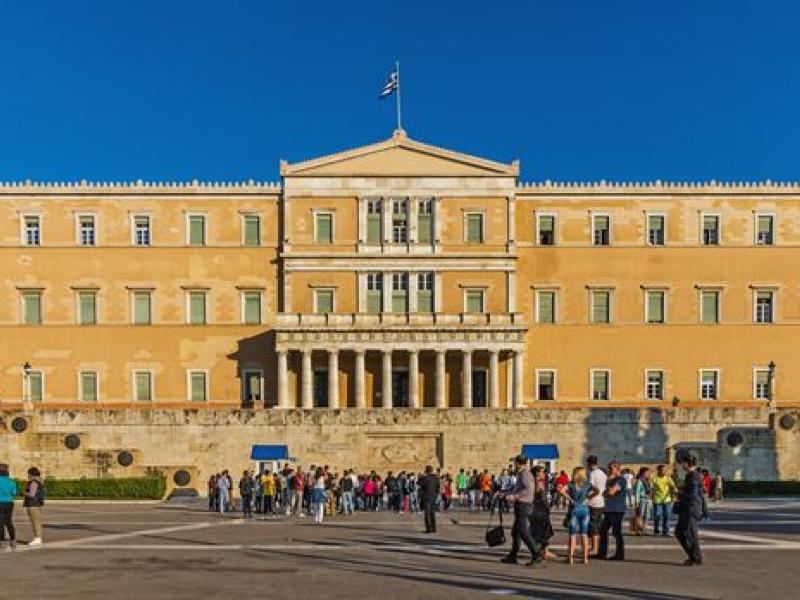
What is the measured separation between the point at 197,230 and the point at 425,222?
45.6 ft

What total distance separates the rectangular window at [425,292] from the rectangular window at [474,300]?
2098 millimetres

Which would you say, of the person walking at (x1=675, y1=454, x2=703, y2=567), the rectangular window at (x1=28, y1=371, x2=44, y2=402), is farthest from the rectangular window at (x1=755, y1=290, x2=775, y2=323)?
the rectangular window at (x1=28, y1=371, x2=44, y2=402)

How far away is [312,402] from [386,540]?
33210mm

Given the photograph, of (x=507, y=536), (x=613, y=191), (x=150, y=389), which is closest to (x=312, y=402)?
(x=150, y=389)

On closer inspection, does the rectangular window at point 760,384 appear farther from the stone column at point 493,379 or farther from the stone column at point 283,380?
the stone column at point 283,380

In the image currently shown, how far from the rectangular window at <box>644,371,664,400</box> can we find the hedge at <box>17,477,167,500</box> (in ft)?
102

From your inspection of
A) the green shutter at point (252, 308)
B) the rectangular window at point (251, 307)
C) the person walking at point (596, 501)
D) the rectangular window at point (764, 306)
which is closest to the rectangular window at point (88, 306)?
the rectangular window at point (251, 307)

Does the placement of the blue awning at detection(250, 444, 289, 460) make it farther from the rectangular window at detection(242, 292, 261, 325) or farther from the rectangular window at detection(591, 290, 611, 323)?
the rectangular window at detection(591, 290, 611, 323)

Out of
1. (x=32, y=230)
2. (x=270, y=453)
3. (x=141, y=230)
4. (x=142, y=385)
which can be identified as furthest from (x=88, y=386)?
(x=270, y=453)

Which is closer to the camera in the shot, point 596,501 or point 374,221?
point 596,501

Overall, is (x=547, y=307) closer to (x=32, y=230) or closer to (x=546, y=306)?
(x=546, y=306)

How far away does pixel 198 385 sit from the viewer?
55594 millimetres

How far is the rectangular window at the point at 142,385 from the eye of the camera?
5547cm

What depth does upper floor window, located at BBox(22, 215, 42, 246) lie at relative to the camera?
183 feet
